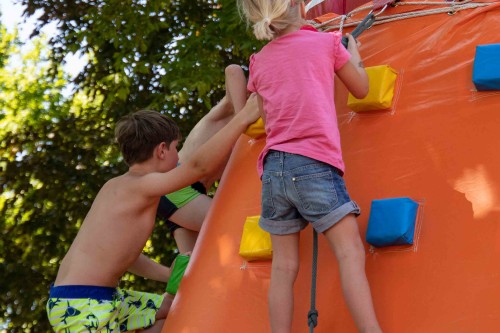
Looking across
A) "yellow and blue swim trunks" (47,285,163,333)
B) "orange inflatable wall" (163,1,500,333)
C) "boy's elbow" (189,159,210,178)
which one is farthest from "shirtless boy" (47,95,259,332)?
"orange inflatable wall" (163,1,500,333)

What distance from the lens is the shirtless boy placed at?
4.67m

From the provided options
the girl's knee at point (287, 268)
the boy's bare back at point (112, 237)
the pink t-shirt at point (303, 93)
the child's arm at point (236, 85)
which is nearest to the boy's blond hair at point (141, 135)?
the boy's bare back at point (112, 237)

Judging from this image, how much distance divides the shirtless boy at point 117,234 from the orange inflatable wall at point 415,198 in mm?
320

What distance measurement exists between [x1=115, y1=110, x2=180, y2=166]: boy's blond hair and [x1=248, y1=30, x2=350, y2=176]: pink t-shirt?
0.96 metres

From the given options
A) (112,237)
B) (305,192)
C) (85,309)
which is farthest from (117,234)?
(305,192)

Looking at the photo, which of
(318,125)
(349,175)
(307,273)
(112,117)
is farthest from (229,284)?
(112,117)

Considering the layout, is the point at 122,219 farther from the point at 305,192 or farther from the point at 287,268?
the point at 305,192

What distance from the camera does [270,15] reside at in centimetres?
382

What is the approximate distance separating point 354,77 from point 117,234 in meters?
1.48

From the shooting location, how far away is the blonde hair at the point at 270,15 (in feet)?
12.5

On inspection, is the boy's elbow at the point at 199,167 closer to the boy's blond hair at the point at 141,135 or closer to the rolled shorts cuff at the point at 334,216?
the boy's blond hair at the point at 141,135

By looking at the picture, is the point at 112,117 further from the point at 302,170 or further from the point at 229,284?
the point at 302,170

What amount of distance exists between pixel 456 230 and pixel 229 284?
1119 millimetres

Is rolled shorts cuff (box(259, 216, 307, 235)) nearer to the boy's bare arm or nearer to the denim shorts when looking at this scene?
the denim shorts
